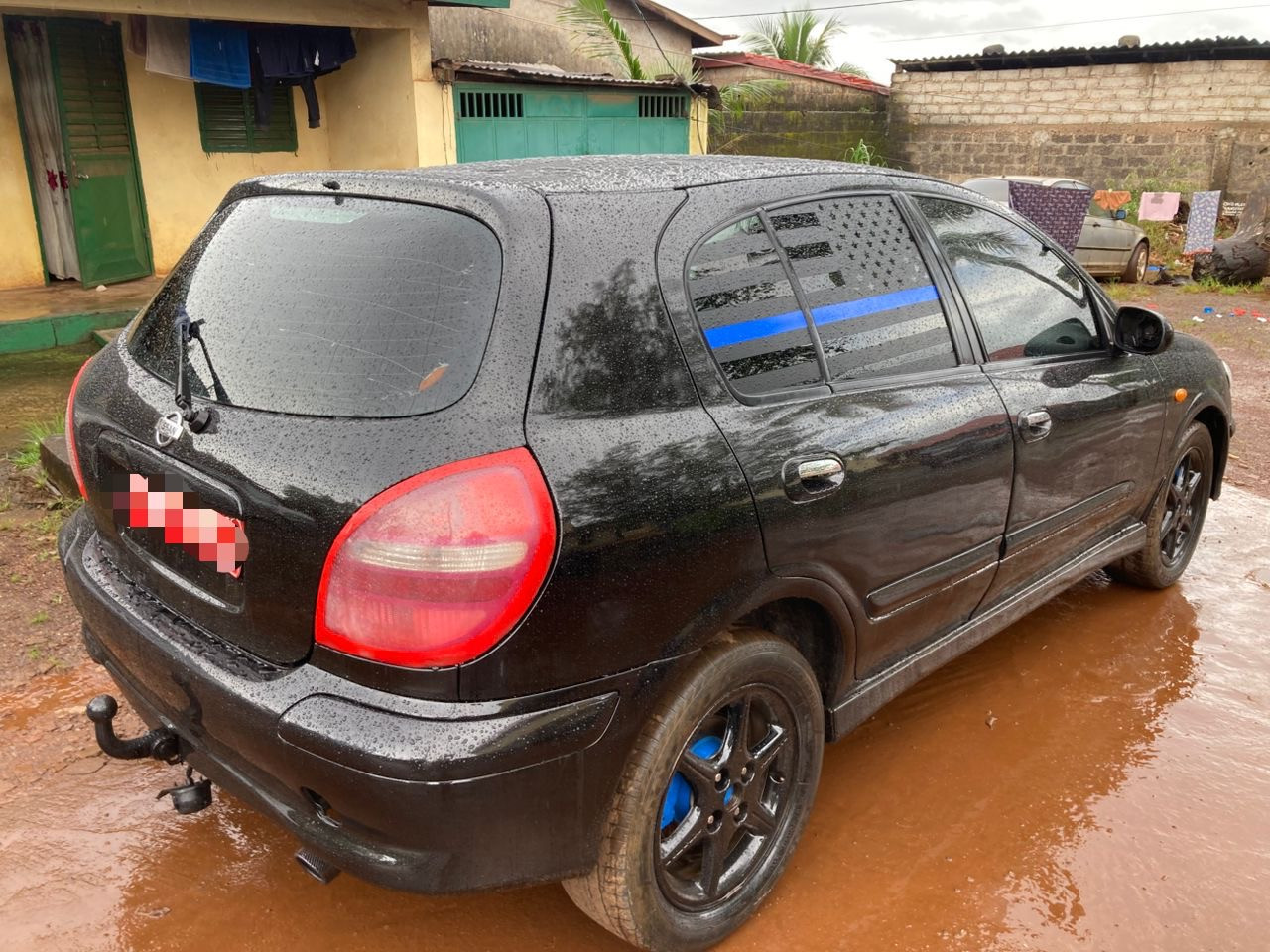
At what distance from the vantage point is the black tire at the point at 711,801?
2025 millimetres

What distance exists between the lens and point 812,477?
7.38 feet

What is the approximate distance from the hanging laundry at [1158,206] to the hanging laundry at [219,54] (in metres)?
13.6

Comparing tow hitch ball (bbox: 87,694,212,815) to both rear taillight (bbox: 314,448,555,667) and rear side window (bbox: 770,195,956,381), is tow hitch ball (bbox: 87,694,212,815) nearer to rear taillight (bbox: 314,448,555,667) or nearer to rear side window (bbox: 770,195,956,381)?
rear taillight (bbox: 314,448,555,667)

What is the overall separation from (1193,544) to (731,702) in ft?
10.2

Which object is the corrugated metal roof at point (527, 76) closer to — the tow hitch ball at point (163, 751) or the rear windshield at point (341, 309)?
the rear windshield at point (341, 309)

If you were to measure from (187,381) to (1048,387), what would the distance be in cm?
244

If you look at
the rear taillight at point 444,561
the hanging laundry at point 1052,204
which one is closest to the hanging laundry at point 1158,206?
the hanging laundry at point 1052,204

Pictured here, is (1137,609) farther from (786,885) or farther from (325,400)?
(325,400)

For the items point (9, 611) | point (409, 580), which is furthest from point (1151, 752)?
point (9, 611)

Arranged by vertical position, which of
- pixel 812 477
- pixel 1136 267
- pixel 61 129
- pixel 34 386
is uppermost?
pixel 61 129

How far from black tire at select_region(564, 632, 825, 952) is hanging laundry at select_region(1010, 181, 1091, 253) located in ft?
39.5

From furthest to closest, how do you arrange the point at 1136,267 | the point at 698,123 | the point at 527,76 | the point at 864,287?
1. the point at 1136,267
2. the point at 698,123
3. the point at 527,76
4. the point at 864,287

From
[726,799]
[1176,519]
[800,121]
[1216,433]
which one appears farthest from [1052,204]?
[726,799]

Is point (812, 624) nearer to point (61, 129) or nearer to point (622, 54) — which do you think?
point (61, 129)
